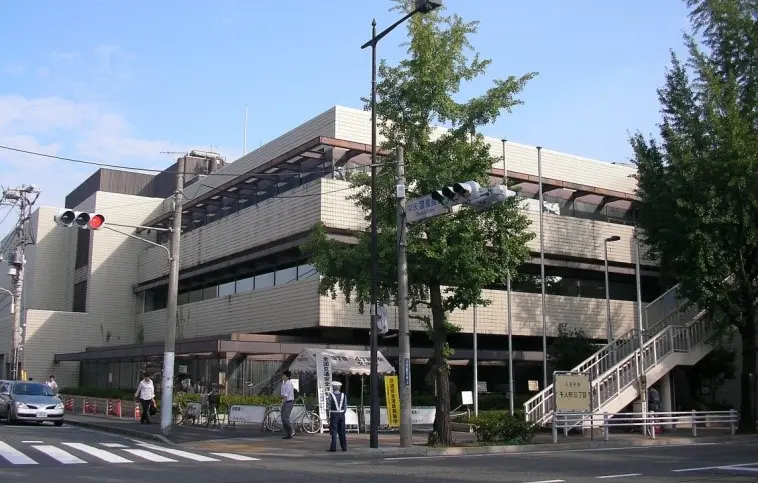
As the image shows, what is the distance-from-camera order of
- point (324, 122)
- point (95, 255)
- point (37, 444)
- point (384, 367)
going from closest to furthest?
point (37, 444), point (384, 367), point (324, 122), point (95, 255)

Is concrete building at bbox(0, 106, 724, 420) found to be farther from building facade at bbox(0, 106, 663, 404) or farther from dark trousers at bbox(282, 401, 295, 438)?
dark trousers at bbox(282, 401, 295, 438)

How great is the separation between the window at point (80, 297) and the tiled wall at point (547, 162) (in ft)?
77.2

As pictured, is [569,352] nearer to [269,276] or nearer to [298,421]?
[298,421]

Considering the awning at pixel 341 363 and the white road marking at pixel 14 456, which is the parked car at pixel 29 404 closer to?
the white road marking at pixel 14 456

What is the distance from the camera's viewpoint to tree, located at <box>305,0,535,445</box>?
19.8 metres

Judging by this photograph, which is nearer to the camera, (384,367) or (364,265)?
(364,265)

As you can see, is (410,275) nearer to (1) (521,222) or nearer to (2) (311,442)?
(1) (521,222)

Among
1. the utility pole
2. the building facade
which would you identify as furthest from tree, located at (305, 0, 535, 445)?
the utility pole

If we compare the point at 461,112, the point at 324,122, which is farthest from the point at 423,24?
the point at 324,122

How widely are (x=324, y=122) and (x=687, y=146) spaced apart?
14.3m

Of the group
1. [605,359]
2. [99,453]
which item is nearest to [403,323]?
[99,453]

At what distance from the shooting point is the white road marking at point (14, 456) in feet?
49.1

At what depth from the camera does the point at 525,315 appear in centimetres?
3538

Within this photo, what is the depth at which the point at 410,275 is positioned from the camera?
67.3 ft
